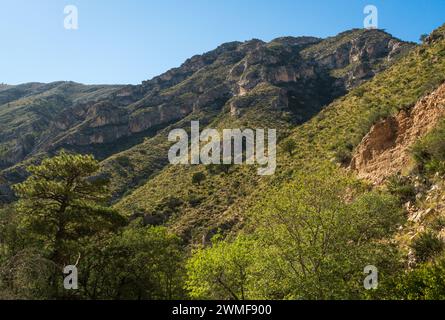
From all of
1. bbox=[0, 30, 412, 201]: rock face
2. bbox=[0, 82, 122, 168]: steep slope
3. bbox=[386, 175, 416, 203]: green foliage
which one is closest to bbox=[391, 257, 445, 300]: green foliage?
bbox=[386, 175, 416, 203]: green foliage

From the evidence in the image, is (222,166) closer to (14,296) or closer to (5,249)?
(5,249)

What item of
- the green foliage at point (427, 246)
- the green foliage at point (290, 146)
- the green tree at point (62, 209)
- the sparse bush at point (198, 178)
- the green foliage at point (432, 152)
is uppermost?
the green foliage at point (290, 146)

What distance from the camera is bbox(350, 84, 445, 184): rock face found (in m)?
26.9

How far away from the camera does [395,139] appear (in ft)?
97.2

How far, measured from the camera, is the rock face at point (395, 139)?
26859 mm

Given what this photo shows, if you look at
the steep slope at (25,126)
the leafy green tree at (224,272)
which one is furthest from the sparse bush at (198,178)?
the steep slope at (25,126)

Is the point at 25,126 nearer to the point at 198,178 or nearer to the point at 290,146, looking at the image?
the point at 198,178

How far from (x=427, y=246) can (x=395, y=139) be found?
14941 mm

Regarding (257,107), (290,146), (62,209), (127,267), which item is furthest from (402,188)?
(257,107)

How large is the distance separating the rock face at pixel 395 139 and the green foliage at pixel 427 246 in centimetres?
980

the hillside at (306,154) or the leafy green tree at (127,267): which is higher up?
the hillside at (306,154)

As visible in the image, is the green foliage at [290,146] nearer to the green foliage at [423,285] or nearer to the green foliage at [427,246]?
the green foliage at [427,246]
